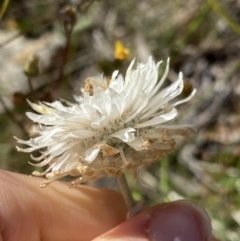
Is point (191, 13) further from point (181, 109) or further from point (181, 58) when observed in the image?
point (181, 109)

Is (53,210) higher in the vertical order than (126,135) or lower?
lower

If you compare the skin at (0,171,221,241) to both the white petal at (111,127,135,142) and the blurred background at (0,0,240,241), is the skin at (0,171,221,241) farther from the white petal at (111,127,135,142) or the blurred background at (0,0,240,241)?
the blurred background at (0,0,240,241)

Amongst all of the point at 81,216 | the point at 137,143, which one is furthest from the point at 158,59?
the point at 137,143

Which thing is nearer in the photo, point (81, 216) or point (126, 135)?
point (126, 135)

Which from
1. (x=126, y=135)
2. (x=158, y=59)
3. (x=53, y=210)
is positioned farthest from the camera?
(x=158, y=59)

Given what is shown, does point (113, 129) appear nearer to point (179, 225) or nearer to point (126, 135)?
point (126, 135)

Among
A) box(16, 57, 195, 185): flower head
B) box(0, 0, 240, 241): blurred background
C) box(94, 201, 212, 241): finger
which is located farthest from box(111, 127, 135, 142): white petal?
box(0, 0, 240, 241): blurred background
